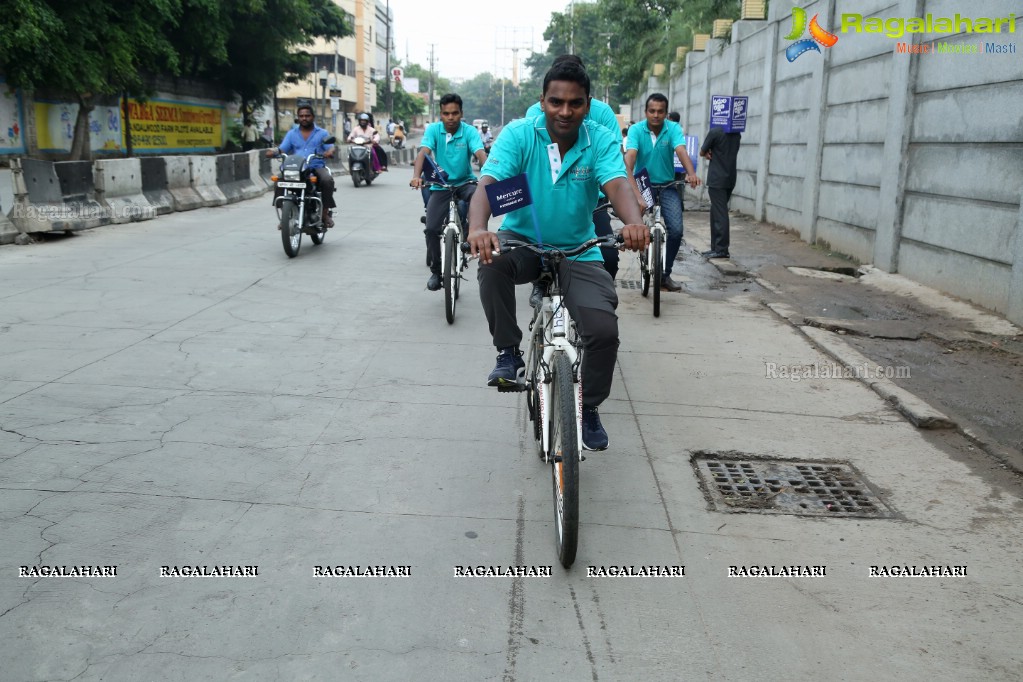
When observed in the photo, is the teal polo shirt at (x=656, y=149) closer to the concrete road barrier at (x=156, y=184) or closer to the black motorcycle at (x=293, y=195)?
the black motorcycle at (x=293, y=195)

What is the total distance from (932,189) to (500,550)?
7806 mm

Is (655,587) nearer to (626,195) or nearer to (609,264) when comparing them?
(626,195)

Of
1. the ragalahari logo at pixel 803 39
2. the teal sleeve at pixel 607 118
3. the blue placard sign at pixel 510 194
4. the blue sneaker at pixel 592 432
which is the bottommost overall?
the blue sneaker at pixel 592 432

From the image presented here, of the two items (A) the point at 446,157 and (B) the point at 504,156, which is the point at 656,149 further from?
(B) the point at 504,156

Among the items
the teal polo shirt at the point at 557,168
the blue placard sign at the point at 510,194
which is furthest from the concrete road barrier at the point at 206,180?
the blue placard sign at the point at 510,194

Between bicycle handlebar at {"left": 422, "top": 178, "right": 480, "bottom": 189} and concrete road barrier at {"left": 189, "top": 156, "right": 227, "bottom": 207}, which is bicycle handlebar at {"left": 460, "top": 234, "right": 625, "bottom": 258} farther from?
concrete road barrier at {"left": 189, "top": 156, "right": 227, "bottom": 207}

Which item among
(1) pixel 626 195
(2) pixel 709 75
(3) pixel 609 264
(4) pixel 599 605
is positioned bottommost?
(4) pixel 599 605

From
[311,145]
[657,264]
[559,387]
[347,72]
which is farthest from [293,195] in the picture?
[347,72]

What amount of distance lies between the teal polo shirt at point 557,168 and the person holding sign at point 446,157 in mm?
4661

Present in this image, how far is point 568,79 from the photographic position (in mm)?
4203

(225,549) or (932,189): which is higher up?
(932,189)

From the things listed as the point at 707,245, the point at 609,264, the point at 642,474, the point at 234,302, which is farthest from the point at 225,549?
the point at 707,245

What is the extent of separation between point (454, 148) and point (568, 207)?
4.97m

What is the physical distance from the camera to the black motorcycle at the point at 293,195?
1130 centimetres
